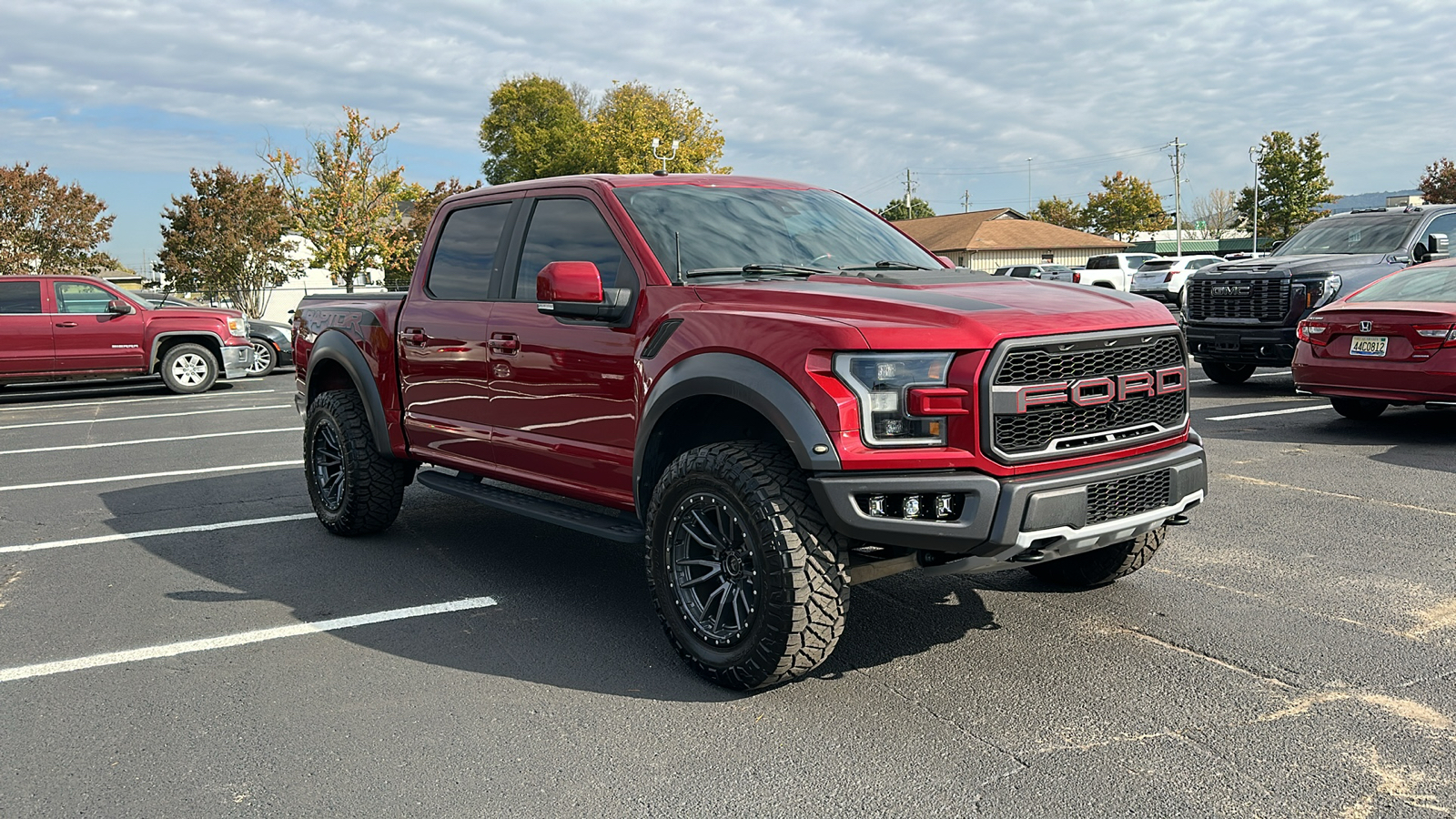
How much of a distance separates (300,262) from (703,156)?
102 feet

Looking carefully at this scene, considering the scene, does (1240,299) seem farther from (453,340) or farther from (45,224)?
(45,224)

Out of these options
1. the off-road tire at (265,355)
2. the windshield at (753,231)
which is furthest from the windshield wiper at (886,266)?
the off-road tire at (265,355)

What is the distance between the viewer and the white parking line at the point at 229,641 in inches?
179

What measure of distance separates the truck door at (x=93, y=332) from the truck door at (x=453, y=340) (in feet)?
39.6

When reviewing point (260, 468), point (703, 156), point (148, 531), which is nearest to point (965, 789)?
point (148, 531)

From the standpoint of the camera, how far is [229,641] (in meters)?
4.84

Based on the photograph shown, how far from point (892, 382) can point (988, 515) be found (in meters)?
0.53

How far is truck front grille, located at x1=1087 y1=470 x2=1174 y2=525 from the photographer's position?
3889 mm

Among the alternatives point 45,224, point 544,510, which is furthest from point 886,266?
point 45,224

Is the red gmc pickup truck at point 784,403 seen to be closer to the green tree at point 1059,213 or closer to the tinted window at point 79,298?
the tinted window at point 79,298

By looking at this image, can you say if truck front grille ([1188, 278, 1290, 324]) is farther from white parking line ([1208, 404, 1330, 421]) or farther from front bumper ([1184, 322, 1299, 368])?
white parking line ([1208, 404, 1330, 421])

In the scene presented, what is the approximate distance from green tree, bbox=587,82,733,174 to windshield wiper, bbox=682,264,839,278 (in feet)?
187

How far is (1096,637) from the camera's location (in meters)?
4.55

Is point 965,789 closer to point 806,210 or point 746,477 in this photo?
point 746,477
